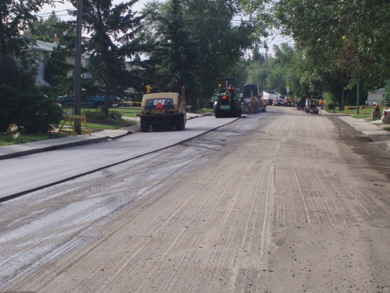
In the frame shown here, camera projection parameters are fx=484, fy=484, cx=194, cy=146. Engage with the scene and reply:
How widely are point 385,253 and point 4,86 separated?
20.0 meters

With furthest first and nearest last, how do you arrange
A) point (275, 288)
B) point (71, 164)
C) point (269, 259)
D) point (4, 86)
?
point (4, 86), point (71, 164), point (269, 259), point (275, 288)

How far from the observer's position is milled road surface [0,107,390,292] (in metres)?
4.40

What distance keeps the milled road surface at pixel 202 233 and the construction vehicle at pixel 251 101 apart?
1665 inches

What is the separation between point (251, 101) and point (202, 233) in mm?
47915

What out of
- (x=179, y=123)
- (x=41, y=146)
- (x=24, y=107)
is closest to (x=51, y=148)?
(x=41, y=146)

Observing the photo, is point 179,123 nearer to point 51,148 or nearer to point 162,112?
point 162,112

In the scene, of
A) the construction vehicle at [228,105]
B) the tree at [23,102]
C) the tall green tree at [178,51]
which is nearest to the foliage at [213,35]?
the tall green tree at [178,51]

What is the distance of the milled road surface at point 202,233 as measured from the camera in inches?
173

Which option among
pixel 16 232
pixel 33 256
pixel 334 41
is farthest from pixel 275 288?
pixel 334 41

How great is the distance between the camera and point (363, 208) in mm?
7254

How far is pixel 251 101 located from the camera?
53031mm

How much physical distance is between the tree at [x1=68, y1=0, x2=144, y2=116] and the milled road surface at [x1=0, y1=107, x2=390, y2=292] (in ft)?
72.2

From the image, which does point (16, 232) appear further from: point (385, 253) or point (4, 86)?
point (4, 86)

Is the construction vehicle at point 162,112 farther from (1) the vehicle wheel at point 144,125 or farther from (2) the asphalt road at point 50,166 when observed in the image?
(2) the asphalt road at point 50,166
